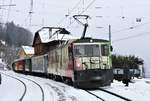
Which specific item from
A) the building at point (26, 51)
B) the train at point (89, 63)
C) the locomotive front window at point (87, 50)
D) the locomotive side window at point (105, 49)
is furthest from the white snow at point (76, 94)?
the building at point (26, 51)

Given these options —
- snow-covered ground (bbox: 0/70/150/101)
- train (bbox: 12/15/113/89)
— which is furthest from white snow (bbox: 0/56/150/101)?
train (bbox: 12/15/113/89)

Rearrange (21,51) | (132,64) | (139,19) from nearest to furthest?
(139,19) < (132,64) < (21,51)

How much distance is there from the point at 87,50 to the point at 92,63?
0.94 metres

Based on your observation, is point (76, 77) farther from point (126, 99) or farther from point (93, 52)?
point (126, 99)

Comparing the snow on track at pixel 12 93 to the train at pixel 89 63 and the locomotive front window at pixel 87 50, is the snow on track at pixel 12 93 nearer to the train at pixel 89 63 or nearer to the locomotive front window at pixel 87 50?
the train at pixel 89 63

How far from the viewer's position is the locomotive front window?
2592 centimetres

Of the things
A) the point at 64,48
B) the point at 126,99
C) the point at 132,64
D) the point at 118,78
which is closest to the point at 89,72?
the point at 64,48

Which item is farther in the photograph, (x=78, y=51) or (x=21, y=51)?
(x=21, y=51)

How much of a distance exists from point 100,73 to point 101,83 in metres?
0.59

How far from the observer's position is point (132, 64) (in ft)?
265

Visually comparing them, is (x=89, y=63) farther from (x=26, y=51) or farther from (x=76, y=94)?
(x=26, y=51)

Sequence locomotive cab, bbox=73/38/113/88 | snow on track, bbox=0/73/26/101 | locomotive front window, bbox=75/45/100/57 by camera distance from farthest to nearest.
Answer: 1. locomotive front window, bbox=75/45/100/57
2. locomotive cab, bbox=73/38/113/88
3. snow on track, bbox=0/73/26/101

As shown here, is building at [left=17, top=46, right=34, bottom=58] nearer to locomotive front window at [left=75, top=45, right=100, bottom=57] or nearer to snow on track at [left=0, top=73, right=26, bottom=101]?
snow on track at [left=0, top=73, right=26, bottom=101]

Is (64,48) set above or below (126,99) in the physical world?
above
